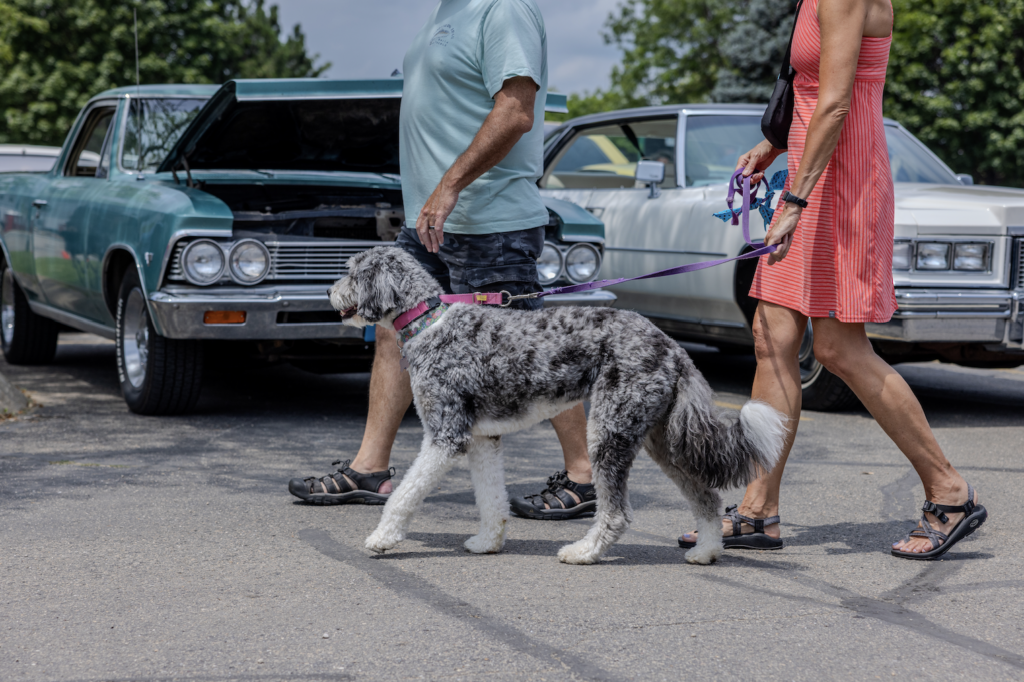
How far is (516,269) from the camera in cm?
427

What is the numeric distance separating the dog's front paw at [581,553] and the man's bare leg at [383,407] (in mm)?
1060

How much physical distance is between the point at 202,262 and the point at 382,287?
96.7 inches

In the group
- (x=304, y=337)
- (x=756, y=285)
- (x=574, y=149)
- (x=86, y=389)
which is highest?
(x=574, y=149)

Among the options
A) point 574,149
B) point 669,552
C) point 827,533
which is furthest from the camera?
point 574,149

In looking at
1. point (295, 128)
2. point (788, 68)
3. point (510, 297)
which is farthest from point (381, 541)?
point (295, 128)

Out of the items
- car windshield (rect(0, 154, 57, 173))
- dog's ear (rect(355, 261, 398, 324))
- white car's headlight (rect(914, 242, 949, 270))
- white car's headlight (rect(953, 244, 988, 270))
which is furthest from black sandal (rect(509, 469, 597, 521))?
car windshield (rect(0, 154, 57, 173))

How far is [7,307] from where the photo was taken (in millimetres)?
9219

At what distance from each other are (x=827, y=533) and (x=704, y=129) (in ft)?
14.6

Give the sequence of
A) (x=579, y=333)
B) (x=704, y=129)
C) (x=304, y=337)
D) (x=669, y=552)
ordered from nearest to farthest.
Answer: (x=579, y=333) → (x=669, y=552) → (x=304, y=337) → (x=704, y=129)

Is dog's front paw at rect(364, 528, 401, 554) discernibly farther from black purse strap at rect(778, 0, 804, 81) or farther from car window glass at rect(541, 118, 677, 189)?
car window glass at rect(541, 118, 677, 189)

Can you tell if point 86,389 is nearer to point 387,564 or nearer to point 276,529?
point 276,529

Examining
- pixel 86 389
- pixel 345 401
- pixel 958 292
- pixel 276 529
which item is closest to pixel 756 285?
pixel 276 529

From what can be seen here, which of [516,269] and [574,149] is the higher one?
[574,149]

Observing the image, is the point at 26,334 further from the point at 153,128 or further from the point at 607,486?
the point at 607,486
